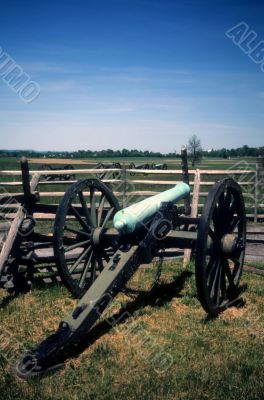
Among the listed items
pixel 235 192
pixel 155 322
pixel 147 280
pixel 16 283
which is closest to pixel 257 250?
pixel 147 280

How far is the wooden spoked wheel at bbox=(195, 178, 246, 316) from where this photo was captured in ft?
13.7

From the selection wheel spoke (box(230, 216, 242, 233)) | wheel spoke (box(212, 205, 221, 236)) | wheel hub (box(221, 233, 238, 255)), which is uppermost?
wheel spoke (box(212, 205, 221, 236))

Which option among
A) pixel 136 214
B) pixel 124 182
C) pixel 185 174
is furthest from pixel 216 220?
pixel 124 182

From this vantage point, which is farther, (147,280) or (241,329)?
(147,280)

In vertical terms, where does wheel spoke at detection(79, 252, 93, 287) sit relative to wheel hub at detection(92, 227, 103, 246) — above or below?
below

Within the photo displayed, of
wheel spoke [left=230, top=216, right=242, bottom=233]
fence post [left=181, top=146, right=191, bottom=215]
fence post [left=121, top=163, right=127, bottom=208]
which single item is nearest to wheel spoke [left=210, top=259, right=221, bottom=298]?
wheel spoke [left=230, top=216, right=242, bottom=233]

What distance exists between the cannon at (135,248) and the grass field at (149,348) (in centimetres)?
19

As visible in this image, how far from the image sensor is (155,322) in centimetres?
482

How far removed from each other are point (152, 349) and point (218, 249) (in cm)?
145

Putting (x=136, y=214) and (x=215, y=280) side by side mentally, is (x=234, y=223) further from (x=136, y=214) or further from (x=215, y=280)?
(x=136, y=214)

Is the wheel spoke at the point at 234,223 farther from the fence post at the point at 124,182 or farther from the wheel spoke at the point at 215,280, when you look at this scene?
the fence post at the point at 124,182

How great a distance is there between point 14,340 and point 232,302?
2.81 meters

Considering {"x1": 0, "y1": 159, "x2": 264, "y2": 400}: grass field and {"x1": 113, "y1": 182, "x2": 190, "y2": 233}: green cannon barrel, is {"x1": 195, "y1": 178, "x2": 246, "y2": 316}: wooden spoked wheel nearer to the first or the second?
{"x1": 0, "y1": 159, "x2": 264, "y2": 400}: grass field

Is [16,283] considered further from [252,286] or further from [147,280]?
[252,286]
